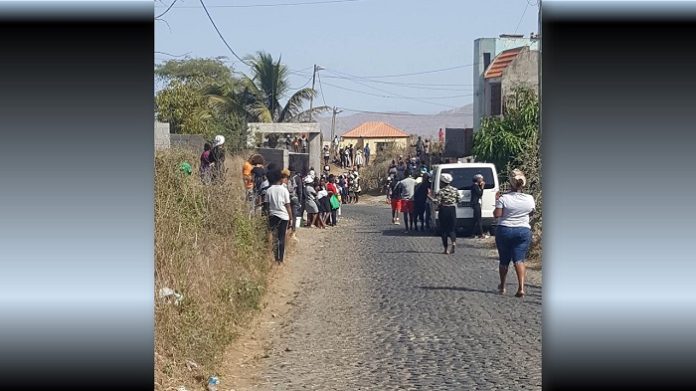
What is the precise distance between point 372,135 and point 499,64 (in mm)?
29270

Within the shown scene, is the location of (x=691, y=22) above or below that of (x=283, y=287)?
above

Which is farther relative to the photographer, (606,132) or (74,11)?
(606,132)

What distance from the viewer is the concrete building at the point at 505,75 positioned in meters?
18.4

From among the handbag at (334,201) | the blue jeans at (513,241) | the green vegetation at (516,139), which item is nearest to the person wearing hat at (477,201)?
the green vegetation at (516,139)

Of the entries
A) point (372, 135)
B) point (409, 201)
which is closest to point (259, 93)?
point (409, 201)

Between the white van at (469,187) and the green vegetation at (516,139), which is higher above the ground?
the green vegetation at (516,139)

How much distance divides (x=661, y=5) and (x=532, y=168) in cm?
740

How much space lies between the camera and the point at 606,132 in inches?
240

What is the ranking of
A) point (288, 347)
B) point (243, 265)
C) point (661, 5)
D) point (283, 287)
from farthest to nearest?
point (283, 287) → point (243, 265) → point (288, 347) → point (661, 5)

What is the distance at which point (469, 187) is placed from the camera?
1686cm

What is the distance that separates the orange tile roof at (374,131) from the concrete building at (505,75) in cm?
2562

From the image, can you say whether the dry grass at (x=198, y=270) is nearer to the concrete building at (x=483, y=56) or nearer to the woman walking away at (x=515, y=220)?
the woman walking away at (x=515, y=220)

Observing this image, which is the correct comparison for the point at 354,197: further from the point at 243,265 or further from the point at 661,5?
the point at 661,5

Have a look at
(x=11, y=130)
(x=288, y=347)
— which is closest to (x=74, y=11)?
(x=11, y=130)
